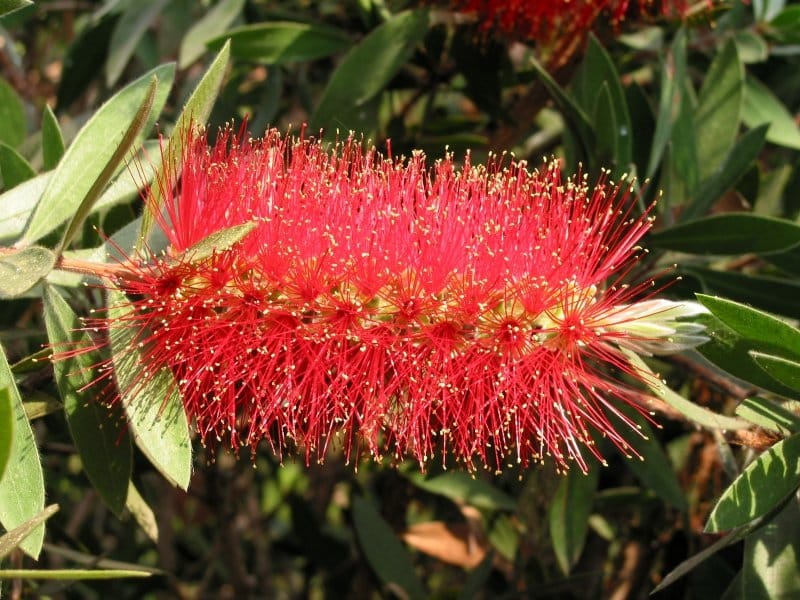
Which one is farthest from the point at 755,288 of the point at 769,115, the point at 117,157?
the point at 117,157

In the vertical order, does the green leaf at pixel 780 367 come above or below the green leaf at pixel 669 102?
below

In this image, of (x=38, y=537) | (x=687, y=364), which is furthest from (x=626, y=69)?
(x=38, y=537)

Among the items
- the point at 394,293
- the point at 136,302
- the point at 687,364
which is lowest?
the point at 687,364

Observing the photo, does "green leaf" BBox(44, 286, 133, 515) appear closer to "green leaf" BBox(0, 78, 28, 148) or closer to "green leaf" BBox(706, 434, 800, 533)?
"green leaf" BBox(0, 78, 28, 148)

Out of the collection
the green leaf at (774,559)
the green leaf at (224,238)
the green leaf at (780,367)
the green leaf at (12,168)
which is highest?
the green leaf at (12,168)

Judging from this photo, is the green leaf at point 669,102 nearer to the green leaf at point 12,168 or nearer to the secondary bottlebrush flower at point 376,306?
the secondary bottlebrush flower at point 376,306

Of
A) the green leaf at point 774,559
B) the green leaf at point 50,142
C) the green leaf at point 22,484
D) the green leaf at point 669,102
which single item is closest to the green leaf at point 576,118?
the green leaf at point 669,102

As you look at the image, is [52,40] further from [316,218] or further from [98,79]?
[316,218]
